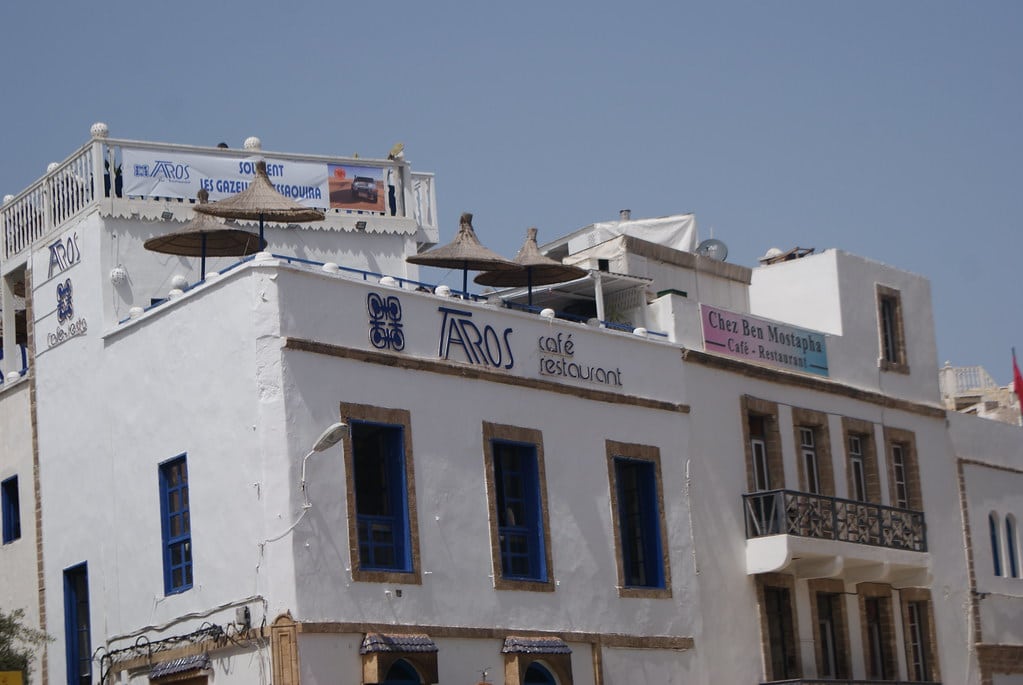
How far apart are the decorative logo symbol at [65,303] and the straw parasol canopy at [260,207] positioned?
3443 millimetres

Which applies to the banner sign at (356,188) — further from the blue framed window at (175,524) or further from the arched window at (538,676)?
the arched window at (538,676)

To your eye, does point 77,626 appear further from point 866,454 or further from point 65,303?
point 866,454

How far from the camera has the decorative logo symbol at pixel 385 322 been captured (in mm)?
25109

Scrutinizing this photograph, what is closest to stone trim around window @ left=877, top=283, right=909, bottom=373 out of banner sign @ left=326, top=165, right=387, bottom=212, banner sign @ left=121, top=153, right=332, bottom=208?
banner sign @ left=326, top=165, right=387, bottom=212

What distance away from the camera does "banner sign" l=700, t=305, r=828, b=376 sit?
31.5 metres

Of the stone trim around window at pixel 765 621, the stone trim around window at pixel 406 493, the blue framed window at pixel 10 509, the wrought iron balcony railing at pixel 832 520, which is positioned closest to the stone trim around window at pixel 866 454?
the wrought iron balcony railing at pixel 832 520

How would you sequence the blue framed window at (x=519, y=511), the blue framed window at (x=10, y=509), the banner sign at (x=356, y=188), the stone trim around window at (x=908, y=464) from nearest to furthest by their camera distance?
the blue framed window at (x=519, y=511) → the blue framed window at (x=10, y=509) → the banner sign at (x=356, y=188) → the stone trim around window at (x=908, y=464)

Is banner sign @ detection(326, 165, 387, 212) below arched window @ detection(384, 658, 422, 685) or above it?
above

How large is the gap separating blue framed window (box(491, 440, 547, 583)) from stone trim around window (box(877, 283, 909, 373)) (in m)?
11.3

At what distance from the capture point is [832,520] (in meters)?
31.2

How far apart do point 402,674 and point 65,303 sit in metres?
8.96

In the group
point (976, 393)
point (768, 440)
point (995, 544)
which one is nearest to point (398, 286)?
point (768, 440)

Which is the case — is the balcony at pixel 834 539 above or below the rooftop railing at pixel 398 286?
below

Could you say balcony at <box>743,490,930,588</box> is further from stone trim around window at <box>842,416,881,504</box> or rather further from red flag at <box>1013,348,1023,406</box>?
red flag at <box>1013,348,1023,406</box>
